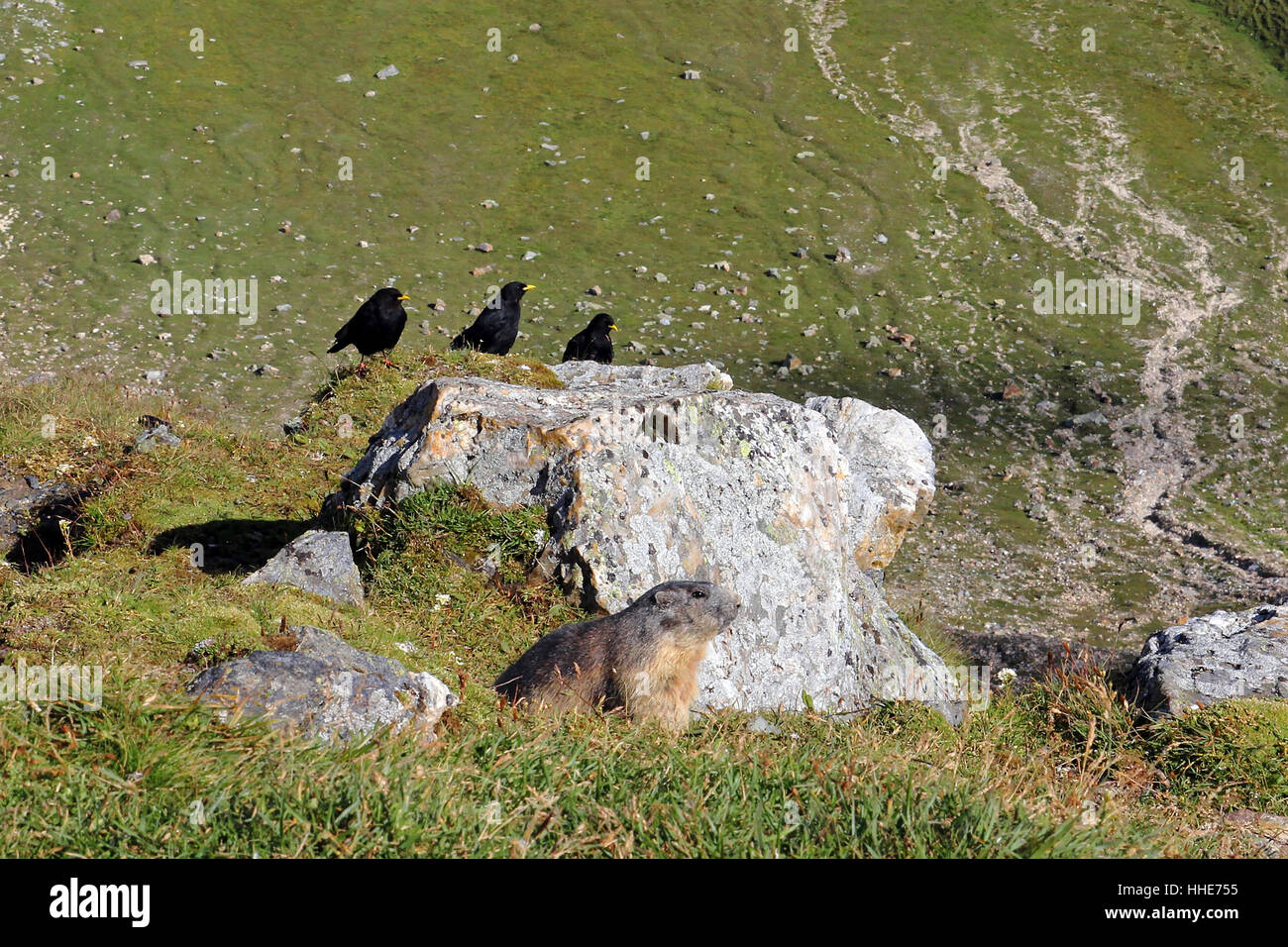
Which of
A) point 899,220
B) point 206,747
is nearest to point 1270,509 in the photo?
point 899,220

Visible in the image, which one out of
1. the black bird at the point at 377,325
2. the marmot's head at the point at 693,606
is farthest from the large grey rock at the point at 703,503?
the black bird at the point at 377,325

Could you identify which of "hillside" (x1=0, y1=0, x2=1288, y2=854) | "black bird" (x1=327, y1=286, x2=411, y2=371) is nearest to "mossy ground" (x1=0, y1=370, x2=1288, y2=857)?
"hillside" (x1=0, y1=0, x2=1288, y2=854)

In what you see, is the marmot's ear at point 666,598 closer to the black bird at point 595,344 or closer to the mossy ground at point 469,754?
the mossy ground at point 469,754

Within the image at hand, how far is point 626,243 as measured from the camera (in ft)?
72.7

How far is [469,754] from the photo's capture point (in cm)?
450

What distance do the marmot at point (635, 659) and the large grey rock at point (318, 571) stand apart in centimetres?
159

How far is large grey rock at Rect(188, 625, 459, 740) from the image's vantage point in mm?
4602

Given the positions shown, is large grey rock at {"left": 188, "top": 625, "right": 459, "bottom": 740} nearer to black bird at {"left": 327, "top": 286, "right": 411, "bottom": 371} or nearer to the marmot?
the marmot

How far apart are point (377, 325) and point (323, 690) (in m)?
8.05

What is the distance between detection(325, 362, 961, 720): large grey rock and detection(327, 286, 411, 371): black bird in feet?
11.9

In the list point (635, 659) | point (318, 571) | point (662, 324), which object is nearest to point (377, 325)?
point (318, 571)

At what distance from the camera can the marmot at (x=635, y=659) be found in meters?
5.84

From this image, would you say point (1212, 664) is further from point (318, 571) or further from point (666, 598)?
point (318, 571)

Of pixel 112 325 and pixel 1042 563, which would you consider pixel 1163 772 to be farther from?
pixel 112 325
